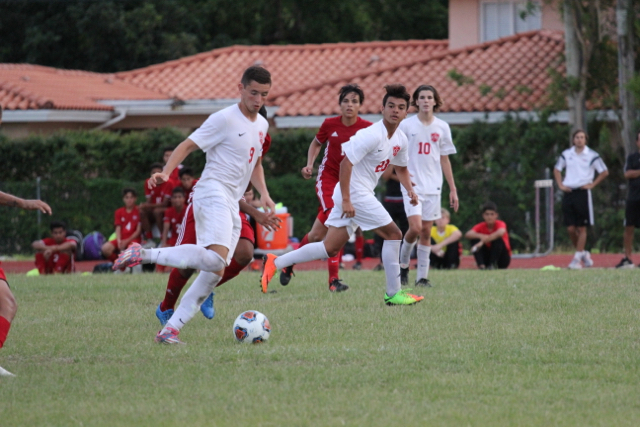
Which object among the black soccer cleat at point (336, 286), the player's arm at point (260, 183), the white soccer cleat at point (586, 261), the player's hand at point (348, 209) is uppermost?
the player's arm at point (260, 183)

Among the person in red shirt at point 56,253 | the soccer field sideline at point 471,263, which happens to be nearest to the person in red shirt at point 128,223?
the person in red shirt at point 56,253

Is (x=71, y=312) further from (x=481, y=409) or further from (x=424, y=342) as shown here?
(x=481, y=409)

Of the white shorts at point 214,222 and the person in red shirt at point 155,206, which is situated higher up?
the white shorts at point 214,222

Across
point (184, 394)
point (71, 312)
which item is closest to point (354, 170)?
point (71, 312)

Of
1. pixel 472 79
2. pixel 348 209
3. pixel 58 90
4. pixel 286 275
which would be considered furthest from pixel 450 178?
pixel 58 90

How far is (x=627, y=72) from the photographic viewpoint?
722 inches

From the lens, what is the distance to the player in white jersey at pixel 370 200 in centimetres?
831

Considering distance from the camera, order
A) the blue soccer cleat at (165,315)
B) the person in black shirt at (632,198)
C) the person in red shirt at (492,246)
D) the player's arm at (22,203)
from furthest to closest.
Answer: the person in red shirt at (492,246) → the person in black shirt at (632,198) → the blue soccer cleat at (165,315) → the player's arm at (22,203)

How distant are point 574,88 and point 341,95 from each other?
1017 centimetres

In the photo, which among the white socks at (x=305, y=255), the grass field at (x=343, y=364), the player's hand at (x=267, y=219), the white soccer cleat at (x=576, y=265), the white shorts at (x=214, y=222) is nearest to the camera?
the grass field at (x=343, y=364)

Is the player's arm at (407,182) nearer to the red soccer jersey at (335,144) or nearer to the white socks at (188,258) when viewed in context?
the red soccer jersey at (335,144)

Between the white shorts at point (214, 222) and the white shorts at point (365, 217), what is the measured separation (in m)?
1.87

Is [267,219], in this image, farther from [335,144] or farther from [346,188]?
[335,144]

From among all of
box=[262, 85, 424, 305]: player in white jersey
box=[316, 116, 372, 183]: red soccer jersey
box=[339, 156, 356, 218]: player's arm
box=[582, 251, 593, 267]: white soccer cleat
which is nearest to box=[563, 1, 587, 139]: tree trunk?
box=[582, 251, 593, 267]: white soccer cleat
